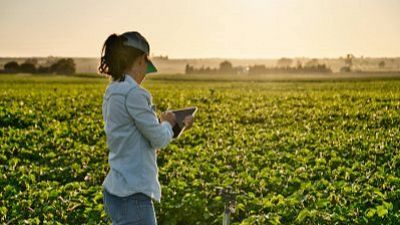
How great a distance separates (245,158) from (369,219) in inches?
219

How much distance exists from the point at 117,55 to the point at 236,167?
850 centimetres

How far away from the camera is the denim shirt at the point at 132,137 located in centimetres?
429

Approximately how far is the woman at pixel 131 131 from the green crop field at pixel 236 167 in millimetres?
3593

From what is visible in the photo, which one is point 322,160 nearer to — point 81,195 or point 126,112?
point 81,195

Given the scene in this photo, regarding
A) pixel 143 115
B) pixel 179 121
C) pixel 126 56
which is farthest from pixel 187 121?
pixel 126 56

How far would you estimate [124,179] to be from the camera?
438cm

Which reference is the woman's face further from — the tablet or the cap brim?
the tablet

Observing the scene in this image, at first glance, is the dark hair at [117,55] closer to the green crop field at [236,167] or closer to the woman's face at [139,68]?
the woman's face at [139,68]

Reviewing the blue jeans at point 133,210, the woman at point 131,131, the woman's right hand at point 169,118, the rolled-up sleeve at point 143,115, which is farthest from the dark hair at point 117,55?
the blue jeans at point 133,210

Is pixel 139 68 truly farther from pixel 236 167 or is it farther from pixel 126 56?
pixel 236 167

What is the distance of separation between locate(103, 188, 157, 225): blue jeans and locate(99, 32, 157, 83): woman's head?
0.86m

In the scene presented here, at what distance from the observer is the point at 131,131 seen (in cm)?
437

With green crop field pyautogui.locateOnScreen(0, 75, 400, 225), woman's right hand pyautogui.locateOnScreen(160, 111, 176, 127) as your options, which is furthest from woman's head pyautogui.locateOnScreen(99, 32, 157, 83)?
green crop field pyautogui.locateOnScreen(0, 75, 400, 225)

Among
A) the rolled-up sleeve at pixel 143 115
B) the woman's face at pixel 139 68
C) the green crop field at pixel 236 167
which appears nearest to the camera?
the rolled-up sleeve at pixel 143 115
